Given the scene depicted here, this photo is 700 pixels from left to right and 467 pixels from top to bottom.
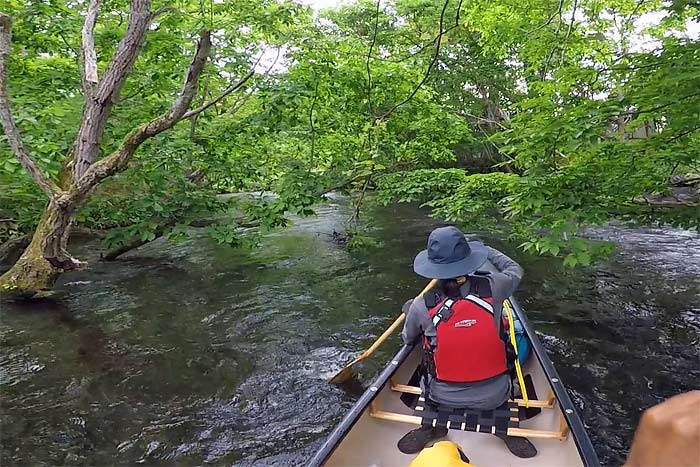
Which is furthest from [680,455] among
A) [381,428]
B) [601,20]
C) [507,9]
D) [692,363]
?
[601,20]

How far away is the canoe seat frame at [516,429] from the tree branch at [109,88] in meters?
5.40

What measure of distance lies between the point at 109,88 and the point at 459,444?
20.2 ft

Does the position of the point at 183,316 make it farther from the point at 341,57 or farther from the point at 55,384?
the point at 341,57

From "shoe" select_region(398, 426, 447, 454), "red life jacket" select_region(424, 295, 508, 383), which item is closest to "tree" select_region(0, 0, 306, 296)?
"red life jacket" select_region(424, 295, 508, 383)

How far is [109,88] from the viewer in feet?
23.0

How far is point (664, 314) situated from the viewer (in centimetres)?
738

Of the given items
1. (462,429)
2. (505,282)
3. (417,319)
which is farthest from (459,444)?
(505,282)

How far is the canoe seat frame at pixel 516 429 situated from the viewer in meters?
3.62

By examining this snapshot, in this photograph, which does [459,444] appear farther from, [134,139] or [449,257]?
[134,139]

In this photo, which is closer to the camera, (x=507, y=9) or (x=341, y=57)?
(x=341, y=57)

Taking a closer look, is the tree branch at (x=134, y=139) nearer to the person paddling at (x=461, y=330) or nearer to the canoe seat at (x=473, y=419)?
the person paddling at (x=461, y=330)

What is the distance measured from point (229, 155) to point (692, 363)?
6.93 metres

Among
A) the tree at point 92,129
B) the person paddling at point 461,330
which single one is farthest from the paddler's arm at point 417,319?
the tree at point 92,129

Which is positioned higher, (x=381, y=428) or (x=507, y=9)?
(x=507, y=9)
